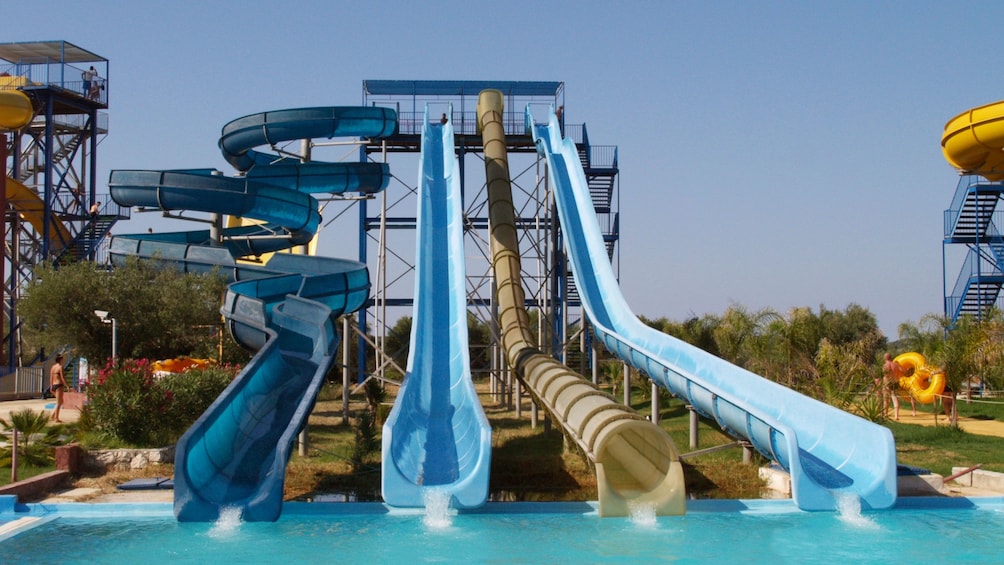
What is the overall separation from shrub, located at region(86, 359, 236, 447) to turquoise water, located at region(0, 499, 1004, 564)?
2.89m

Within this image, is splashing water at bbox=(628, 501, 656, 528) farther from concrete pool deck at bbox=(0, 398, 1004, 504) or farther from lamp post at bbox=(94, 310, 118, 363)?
lamp post at bbox=(94, 310, 118, 363)

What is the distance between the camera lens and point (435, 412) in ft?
41.7

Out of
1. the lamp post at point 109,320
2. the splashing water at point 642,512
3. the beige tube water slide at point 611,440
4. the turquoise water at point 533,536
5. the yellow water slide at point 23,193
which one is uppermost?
the yellow water slide at point 23,193

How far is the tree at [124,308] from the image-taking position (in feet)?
55.7

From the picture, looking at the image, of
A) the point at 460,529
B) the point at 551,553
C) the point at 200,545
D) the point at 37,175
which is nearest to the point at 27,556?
the point at 200,545

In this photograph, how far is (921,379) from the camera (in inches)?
805

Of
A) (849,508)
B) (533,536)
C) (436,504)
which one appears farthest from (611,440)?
(849,508)

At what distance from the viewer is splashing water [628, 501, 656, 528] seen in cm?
935

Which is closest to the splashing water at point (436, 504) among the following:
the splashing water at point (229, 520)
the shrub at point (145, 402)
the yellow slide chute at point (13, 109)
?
the splashing water at point (229, 520)

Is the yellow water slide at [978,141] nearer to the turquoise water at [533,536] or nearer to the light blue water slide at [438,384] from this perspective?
the light blue water slide at [438,384]

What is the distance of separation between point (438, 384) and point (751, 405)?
14.8 feet

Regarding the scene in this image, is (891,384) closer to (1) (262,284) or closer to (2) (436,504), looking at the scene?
(2) (436,504)

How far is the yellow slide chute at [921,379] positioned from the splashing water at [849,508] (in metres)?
9.38

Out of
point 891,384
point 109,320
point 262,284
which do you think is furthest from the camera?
point 891,384
